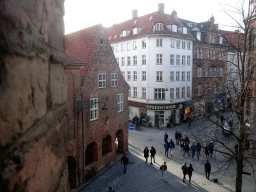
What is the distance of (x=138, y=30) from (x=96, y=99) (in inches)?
808

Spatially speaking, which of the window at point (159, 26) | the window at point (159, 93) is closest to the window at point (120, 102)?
the window at point (159, 93)

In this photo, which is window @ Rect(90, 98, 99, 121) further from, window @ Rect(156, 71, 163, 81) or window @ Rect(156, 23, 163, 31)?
window @ Rect(156, 23, 163, 31)

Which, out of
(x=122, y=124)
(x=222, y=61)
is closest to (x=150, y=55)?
(x=122, y=124)

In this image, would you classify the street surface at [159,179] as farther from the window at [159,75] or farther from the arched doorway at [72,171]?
the window at [159,75]

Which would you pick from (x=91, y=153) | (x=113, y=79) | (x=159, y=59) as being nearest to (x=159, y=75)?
(x=159, y=59)

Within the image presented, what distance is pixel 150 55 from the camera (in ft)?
98.1

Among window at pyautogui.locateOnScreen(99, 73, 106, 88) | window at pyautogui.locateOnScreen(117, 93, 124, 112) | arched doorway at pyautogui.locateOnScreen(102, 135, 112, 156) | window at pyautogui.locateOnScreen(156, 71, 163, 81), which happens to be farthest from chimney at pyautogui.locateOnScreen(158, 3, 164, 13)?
arched doorway at pyautogui.locateOnScreen(102, 135, 112, 156)

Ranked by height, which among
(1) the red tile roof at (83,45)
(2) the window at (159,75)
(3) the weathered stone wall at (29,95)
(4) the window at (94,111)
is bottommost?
(4) the window at (94,111)

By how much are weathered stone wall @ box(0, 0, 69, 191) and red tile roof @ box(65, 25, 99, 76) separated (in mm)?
14418

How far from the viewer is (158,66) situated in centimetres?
2980

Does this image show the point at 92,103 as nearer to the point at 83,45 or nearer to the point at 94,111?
the point at 94,111

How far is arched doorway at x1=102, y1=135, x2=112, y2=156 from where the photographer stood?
58.2 feet

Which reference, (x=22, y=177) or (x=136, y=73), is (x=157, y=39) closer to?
(x=136, y=73)

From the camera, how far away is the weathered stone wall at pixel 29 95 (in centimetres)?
58
